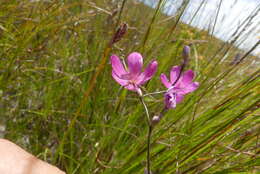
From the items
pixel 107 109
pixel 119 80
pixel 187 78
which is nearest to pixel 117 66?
pixel 119 80

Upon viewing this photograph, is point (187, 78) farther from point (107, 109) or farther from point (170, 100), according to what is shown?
point (107, 109)

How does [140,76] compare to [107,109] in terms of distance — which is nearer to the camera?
[140,76]

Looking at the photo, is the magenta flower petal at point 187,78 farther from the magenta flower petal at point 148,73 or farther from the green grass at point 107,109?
the green grass at point 107,109

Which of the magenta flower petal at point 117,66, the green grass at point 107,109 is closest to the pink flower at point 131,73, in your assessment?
the magenta flower petal at point 117,66

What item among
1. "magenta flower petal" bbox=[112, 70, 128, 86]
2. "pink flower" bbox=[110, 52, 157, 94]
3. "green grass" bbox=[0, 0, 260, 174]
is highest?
"pink flower" bbox=[110, 52, 157, 94]

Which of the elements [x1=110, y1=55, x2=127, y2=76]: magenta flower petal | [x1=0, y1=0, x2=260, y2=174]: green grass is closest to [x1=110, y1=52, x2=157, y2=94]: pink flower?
[x1=110, y1=55, x2=127, y2=76]: magenta flower petal

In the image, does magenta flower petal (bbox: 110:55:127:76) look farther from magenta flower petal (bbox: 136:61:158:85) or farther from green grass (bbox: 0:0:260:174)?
green grass (bbox: 0:0:260:174)

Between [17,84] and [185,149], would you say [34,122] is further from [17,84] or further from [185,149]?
[185,149]

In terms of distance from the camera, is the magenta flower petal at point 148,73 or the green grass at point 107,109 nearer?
the magenta flower petal at point 148,73
